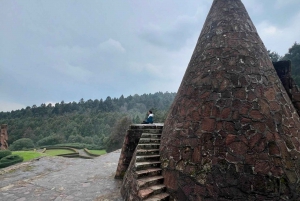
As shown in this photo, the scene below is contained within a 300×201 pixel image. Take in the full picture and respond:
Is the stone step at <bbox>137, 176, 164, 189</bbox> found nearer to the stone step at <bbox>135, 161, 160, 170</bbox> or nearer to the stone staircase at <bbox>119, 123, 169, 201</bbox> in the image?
the stone staircase at <bbox>119, 123, 169, 201</bbox>

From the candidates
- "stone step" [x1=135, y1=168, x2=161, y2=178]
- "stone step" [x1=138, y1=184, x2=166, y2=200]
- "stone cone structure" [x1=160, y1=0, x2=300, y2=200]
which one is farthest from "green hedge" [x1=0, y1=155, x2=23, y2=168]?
"stone cone structure" [x1=160, y1=0, x2=300, y2=200]

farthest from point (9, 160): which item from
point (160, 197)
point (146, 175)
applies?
point (160, 197)

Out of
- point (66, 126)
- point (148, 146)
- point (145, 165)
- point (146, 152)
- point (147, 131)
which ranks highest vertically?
point (66, 126)

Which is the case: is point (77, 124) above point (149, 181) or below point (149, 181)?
above

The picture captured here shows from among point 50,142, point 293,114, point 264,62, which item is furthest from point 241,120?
point 50,142

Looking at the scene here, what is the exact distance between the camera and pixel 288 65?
4.14 metres

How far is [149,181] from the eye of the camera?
3.90m

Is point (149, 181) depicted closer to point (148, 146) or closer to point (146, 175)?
point (146, 175)

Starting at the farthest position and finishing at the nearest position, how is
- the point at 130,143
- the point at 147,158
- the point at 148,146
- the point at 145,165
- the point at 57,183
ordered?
the point at 130,143 → the point at 57,183 → the point at 148,146 → the point at 147,158 → the point at 145,165

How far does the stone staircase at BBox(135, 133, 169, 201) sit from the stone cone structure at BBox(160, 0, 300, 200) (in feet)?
0.65

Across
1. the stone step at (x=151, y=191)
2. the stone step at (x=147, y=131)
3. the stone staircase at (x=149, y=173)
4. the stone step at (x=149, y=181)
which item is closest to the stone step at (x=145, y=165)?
the stone staircase at (x=149, y=173)

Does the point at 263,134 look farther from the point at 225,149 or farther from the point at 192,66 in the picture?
the point at 192,66

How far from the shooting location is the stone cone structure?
2.95 meters

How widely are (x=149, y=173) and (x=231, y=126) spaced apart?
2054 millimetres
